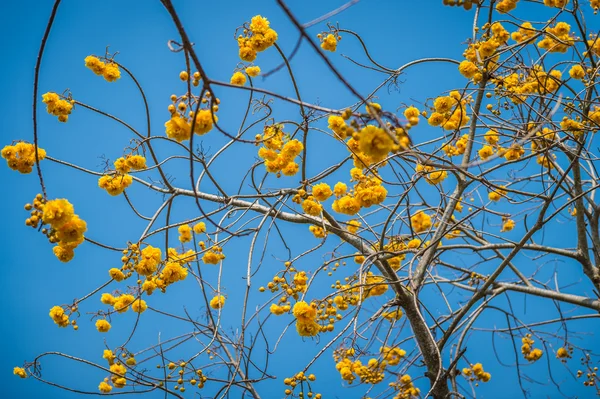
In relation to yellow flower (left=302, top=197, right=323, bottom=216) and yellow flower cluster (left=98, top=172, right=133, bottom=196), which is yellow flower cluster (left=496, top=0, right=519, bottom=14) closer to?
yellow flower (left=302, top=197, right=323, bottom=216)

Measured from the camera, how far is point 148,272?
6.24ft

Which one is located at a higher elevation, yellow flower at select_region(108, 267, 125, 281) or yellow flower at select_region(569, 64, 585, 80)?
yellow flower at select_region(569, 64, 585, 80)

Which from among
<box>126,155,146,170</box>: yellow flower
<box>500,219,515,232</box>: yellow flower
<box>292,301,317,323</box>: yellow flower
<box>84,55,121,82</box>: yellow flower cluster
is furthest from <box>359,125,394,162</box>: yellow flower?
<box>500,219,515,232</box>: yellow flower

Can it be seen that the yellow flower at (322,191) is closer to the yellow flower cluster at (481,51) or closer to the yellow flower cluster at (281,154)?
the yellow flower cluster at (281,154)

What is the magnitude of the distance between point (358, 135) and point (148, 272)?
1223 millimetres

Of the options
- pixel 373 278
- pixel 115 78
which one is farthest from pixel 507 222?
pixel 115 78

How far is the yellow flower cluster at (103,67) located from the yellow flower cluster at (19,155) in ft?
1.97

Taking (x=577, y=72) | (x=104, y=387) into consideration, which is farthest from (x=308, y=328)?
(x=577, y=72)

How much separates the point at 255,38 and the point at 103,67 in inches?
26.7

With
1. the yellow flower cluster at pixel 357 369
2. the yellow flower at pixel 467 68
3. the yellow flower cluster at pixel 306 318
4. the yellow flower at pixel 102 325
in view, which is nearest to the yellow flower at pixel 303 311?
the yellow flower cluster at pixel 306 318

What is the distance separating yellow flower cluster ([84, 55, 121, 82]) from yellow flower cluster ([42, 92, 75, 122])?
0.18 m

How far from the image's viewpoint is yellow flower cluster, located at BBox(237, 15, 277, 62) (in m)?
2.01

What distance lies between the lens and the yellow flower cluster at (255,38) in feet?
6.58

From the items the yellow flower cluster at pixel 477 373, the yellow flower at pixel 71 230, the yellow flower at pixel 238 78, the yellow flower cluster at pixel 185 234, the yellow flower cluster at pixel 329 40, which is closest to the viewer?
the yellow flower at pixel 71 230
